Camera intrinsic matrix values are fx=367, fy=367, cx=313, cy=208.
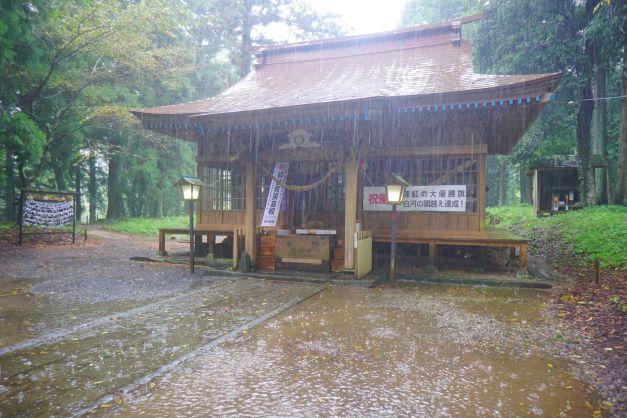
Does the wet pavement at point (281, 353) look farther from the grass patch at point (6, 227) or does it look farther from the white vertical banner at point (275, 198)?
the grass patch at point (6, 227)

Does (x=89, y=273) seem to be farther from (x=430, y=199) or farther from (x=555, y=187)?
(x=555, y=187)

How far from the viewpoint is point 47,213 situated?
13461 mm

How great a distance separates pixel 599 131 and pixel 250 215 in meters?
17.4

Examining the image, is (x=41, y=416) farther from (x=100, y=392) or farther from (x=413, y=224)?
(x=413, y=224)

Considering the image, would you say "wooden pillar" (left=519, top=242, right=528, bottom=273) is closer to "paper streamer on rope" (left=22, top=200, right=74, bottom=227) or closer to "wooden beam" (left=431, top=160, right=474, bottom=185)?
"wooden beam" (left=431, top=160, right=474, bottom=185)

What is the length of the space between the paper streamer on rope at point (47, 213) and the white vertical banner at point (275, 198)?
362 inches

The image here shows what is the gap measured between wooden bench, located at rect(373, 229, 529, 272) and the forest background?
6.36 meters

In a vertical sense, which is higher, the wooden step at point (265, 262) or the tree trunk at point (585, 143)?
the tree trunk at point (585, 143)

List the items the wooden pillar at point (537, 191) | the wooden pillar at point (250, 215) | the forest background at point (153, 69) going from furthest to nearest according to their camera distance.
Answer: the wooden pillar at point (537, 191), the forest background at point (153, 69), the wooden pillar at point (250, 215)

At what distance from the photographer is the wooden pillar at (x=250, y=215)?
9.26 metres

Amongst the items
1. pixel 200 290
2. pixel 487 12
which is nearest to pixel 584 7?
pixel 487 12

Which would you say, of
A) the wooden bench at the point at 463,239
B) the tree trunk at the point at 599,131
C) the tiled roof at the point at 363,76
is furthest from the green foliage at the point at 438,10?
the wooden bench at the point at 463,239

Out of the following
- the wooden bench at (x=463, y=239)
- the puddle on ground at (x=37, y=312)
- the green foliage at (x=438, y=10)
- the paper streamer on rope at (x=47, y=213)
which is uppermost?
the green foliage at (x=438, y=10)

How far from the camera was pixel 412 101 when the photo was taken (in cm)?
777
